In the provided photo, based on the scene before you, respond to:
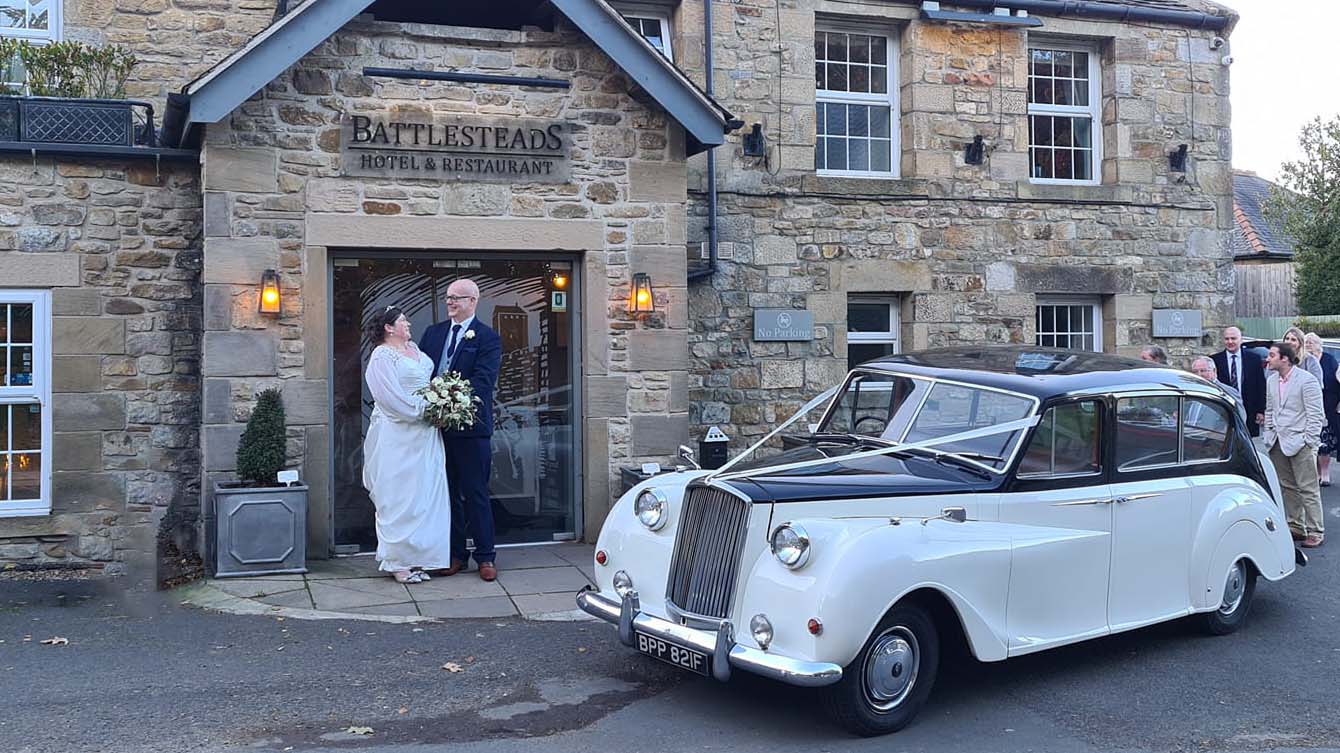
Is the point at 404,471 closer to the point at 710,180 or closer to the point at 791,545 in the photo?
the point at 791,545

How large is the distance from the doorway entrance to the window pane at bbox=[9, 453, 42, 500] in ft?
8.29

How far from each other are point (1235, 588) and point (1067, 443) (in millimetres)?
1909

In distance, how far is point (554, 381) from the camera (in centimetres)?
1056

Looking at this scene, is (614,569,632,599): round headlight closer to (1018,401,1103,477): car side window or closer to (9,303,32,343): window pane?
(1018,401,1103,477): car side window

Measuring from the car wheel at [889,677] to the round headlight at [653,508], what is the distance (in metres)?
1.25

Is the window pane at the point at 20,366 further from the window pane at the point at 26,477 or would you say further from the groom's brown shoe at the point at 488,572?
the groom's brown shoe at the point at 488,572

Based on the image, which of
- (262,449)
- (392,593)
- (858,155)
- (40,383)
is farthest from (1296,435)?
(40,383)

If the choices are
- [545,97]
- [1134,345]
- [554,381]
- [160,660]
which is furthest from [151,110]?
[1134,345]

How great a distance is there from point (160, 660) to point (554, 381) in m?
4.40

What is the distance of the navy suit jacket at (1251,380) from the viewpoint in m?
11.6

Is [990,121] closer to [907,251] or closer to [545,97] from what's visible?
[907,251]

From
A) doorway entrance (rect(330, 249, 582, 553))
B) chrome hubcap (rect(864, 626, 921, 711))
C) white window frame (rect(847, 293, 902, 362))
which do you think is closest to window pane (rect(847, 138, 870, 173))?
white window frame (rect(847, 293, 902, 362))

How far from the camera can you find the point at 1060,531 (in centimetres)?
646

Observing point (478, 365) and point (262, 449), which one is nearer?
point (262, 449)
